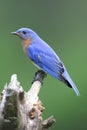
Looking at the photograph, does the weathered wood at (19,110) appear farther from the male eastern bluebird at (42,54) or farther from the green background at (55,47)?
the green background at (55,47)

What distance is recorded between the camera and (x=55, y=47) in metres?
15.4

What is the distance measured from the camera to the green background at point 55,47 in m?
13.5

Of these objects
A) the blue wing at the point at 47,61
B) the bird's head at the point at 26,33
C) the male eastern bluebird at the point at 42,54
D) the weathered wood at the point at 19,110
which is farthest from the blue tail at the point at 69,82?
the weathered wood at the point at 19,110

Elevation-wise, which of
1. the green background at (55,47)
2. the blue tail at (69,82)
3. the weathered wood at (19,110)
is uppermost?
the green background at (55,47)

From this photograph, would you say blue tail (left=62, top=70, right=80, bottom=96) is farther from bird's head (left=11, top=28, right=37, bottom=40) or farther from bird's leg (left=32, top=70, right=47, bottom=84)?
bird's head (left=11, top=28, right=37, bottom=40)

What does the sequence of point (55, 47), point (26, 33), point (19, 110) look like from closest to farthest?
point (19, 110) → point (26, 33) → point (55, 47)

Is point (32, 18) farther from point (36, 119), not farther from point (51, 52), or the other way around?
point (36, 119)

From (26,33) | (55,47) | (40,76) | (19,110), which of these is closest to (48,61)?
(26,33)

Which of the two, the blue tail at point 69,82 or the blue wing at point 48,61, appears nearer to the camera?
the blue tail at point 69,82

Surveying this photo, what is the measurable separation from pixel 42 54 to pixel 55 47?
21.8ft

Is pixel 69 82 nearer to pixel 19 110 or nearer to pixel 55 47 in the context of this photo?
pixel 19 110

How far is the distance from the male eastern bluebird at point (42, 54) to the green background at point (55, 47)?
3.73 meters

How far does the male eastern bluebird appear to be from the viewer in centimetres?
845

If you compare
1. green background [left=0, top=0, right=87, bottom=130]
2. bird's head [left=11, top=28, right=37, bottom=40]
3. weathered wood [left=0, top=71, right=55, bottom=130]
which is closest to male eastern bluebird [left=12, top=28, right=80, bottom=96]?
bird's head [left=11, top=28, right=37, bottom=40]
